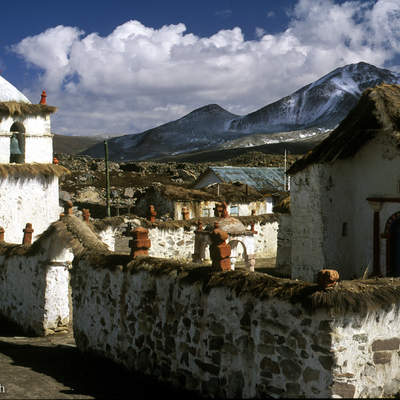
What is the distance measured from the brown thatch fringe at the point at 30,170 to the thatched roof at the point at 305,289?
1299 centimetres

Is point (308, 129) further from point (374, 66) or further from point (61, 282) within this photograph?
point (61, 282)

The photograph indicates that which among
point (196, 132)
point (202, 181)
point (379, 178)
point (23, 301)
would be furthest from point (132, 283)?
point (196, 132)

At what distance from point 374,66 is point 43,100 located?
13478cm

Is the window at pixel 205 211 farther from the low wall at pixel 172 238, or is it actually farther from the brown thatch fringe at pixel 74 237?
the brown thatch fringe at pixel 74 237

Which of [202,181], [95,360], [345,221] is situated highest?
[202,181]

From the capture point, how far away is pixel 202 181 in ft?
125

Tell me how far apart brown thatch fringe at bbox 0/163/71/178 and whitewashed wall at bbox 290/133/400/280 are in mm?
9528

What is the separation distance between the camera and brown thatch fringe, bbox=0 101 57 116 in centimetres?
1861

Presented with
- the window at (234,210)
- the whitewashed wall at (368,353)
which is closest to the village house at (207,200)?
the window at (234,210)

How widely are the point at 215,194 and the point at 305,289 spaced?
80.1 feet

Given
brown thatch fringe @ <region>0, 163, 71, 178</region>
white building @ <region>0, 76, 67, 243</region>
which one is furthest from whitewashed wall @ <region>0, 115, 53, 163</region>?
brown thatch fringe @ <region>0, 163, 71, 178</region>

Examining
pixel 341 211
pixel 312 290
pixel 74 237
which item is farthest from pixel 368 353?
pixel 341 211

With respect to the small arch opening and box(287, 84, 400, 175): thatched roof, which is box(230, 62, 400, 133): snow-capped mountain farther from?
box(287, 84, 400, 175): thatched roof

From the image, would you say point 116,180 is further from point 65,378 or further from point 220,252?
point 220,252
